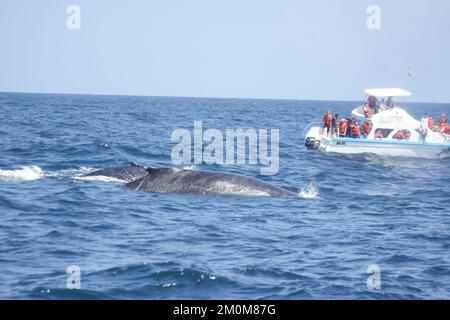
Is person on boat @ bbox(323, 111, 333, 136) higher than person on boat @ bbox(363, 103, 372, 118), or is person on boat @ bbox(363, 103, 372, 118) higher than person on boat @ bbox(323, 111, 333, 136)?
person on boat @ bbox(363, 103, 372, 118)

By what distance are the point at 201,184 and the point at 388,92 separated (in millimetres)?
20513

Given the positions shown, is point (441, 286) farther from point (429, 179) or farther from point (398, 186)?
point (429, 179)

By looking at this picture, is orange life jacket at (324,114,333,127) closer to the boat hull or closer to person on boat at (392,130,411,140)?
the boat hull

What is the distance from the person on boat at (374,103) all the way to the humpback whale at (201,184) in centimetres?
1765

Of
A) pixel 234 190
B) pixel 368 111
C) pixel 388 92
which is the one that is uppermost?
pixel 388 92

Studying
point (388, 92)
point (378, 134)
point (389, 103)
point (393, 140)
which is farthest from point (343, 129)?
point (388, 92)

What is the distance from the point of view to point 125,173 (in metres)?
21.6

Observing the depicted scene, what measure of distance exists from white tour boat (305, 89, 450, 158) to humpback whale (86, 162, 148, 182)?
15.6 m

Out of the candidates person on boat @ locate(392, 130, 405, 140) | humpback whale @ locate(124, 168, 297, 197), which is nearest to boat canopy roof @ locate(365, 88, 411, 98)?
person on boat @ locate(392, 130, 405, 140)

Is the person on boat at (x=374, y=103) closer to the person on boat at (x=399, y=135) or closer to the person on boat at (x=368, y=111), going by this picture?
the person on boat at (x=368, y=111)

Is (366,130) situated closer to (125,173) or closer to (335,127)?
(335,127)

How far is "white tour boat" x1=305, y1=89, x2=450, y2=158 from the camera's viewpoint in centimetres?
3372

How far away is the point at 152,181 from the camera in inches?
772
